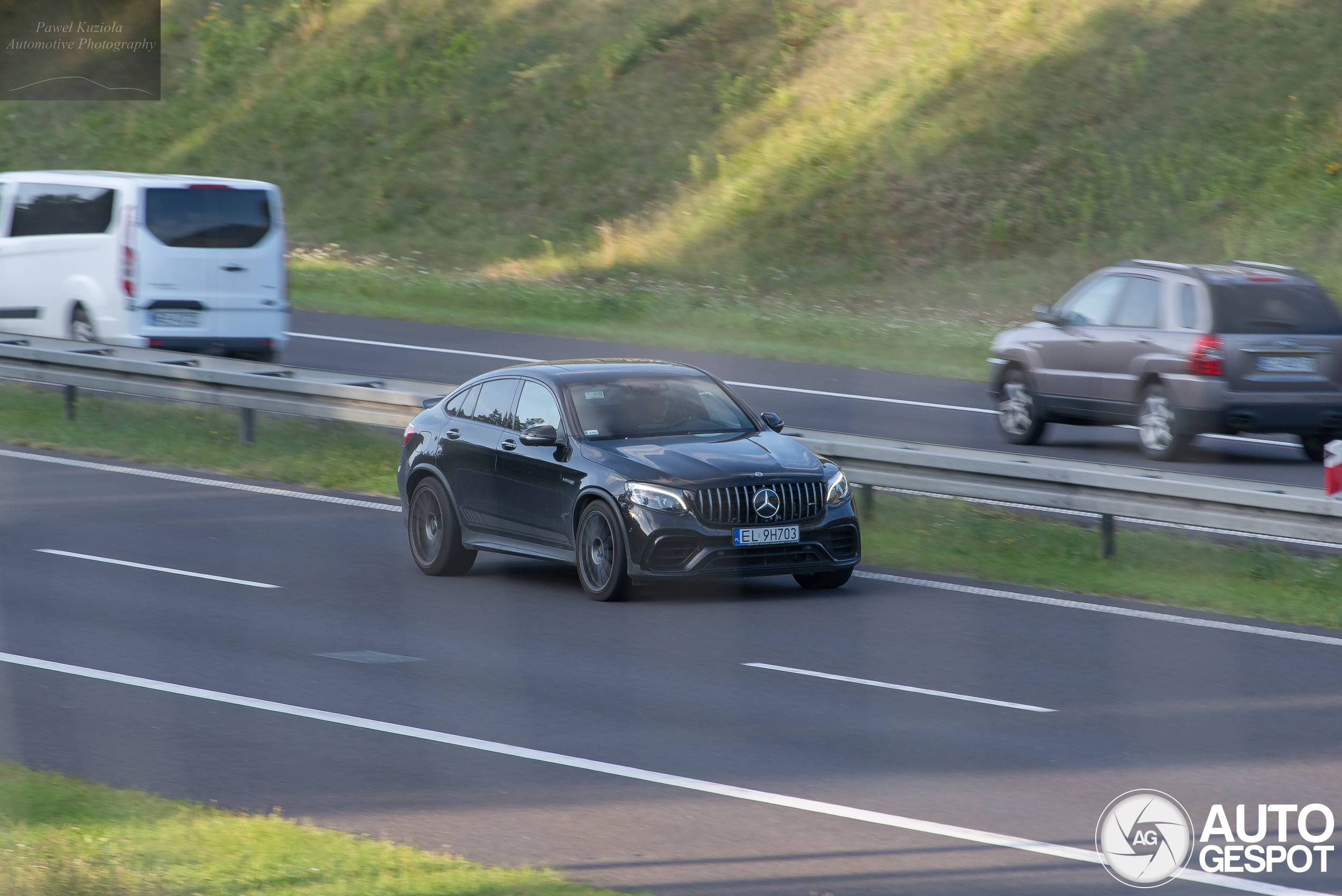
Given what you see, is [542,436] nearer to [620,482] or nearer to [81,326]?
[620,482]

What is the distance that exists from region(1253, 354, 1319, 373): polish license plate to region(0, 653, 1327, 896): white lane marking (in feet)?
37.9

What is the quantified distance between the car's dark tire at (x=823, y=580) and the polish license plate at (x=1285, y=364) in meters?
6.86

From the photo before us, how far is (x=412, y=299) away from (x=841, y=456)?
1982 cm

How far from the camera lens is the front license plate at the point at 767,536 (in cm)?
1224

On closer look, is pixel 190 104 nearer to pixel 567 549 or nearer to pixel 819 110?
pixel 819 110

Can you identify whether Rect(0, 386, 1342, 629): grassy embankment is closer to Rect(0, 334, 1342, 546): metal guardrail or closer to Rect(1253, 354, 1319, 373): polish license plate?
Rect(0, 334, 1342, 546): metal guardrail

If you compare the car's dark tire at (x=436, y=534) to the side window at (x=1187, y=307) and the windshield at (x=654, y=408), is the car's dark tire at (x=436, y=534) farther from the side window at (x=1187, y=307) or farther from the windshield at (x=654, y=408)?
the side window at (x=1187, y=307)

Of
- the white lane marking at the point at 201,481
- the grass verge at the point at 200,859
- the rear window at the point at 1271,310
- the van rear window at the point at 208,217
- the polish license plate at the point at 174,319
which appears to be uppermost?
the van rear window at the point at 208,217

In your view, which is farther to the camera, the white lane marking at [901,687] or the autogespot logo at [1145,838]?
the white lane marking at [901,687]

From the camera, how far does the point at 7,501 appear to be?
53.8 ft

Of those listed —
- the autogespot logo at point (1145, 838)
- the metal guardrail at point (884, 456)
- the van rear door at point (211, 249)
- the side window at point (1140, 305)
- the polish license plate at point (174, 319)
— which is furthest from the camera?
the polish license plate at point (174, 319)

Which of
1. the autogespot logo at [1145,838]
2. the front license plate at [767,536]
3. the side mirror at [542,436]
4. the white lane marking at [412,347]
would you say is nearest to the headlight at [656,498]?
the front license plate at [767,536]

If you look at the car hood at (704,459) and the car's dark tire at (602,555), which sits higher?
the car hood at (704,459)

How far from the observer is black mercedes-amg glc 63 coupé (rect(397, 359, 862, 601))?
12.2 m
